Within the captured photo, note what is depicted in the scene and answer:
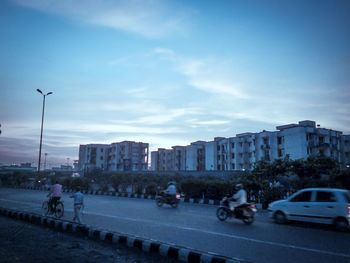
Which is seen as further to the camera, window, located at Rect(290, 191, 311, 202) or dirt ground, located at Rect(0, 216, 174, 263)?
window, located at Rect(290, 191, 311, 202)

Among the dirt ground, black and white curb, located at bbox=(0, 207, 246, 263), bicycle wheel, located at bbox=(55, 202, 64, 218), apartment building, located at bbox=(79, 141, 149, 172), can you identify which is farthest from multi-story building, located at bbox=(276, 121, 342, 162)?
the dirt ground

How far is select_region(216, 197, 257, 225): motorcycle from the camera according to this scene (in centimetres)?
1349

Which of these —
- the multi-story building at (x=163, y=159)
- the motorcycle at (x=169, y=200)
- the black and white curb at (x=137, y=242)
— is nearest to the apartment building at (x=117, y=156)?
the multi-story building at (x=163, y=159)

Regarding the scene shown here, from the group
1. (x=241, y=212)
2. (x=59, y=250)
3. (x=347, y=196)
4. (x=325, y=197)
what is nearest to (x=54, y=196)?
(x=59, y=250)

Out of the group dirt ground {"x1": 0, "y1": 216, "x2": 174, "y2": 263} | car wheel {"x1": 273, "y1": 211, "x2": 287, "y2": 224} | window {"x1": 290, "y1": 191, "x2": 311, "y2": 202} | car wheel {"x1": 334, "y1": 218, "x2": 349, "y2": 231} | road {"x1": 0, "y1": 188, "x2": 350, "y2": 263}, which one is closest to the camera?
dirt ground {"x1": 0, "y1": 216, "x2": 174, "y2": 263}

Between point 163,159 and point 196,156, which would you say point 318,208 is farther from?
point 163,159

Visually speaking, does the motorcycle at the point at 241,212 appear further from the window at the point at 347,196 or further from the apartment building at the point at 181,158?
the apartment building at the point at 181,158

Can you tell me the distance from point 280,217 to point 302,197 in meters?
1.27

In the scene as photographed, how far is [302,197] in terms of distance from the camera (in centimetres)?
1341

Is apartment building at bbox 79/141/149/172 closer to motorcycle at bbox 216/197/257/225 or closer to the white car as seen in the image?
motorcycle at bbox 216/197/257/225

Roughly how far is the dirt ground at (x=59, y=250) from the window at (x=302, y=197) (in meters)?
7.70

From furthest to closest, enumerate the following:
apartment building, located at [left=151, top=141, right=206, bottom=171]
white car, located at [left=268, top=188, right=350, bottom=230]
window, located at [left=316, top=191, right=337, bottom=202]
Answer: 1. apartment building, located at [left=151, top=141, right=206, bottom=171]
2. window, located at [left=316, top=191, right=337, bottom=202]
3. white car, located at [left=268, top=188, right=350, bottom=230]

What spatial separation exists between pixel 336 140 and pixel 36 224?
71209mm

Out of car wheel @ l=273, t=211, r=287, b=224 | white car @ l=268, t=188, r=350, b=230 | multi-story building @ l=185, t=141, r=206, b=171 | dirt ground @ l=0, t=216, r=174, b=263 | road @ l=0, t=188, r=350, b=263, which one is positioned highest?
multi-story building @ l=185, t=141, r=206, b=171
